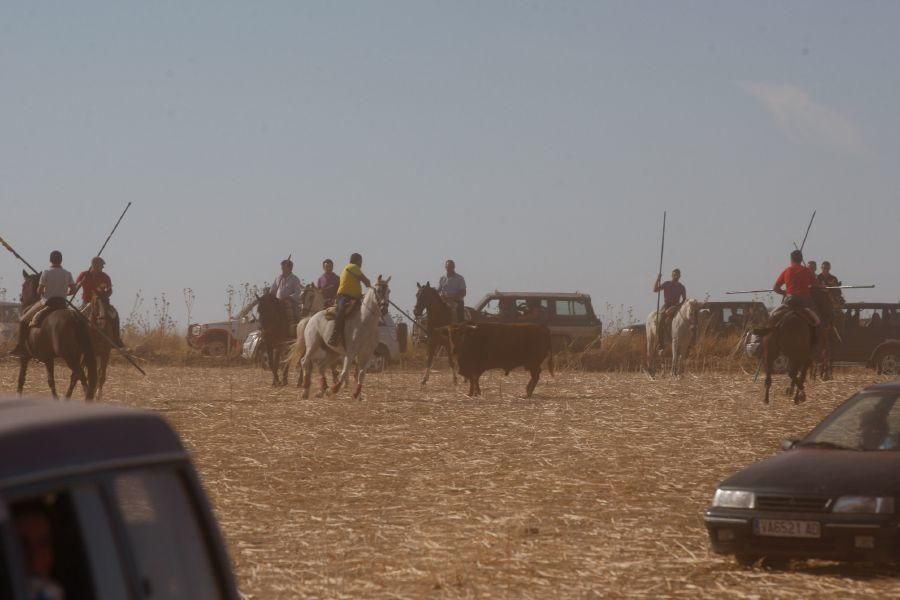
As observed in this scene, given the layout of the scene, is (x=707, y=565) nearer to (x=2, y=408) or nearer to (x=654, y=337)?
(x=2, y=408)

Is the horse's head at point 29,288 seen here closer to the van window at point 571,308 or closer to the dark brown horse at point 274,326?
the dark brown horse at point 274,326

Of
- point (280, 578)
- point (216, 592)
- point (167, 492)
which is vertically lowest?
point (280, 578)

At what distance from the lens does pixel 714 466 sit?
15094mm

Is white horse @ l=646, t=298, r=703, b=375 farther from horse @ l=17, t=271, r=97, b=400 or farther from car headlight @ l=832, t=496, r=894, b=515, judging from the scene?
car headlight @ l=832, t=496, r=894, b=515

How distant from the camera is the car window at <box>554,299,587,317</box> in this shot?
138 feet

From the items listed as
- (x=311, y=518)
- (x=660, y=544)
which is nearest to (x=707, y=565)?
(x=660, y=544)

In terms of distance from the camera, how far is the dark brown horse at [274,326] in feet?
92.7

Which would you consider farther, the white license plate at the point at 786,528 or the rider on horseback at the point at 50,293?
the rider on horseback at the point at 50,293

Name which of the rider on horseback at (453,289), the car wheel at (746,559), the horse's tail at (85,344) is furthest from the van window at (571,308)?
the car wheel at (746,559)

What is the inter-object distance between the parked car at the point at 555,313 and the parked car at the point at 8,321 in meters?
11.6

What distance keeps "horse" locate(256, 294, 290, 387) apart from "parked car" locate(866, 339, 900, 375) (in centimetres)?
1512

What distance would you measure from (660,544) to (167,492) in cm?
693

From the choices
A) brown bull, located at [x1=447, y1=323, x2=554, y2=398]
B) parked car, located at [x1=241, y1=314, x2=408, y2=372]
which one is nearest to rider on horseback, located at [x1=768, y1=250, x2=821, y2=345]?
brown bull, located at [x1=447, y1=323, x2=554, y2=398]

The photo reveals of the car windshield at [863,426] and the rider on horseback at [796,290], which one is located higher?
the rider on horseback at [796,290]
